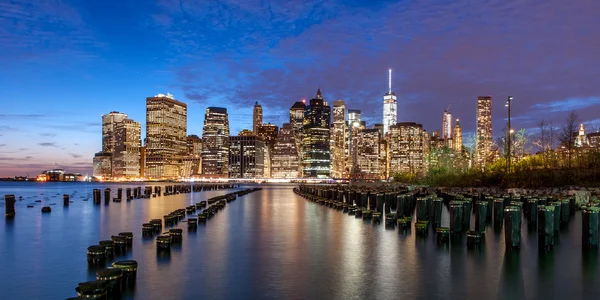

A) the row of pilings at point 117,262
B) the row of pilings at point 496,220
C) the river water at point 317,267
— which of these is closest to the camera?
the row of pilings at point 117,262

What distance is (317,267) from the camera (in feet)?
49.2

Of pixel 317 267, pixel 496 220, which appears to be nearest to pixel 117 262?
pixel 317 267

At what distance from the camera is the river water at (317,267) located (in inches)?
472

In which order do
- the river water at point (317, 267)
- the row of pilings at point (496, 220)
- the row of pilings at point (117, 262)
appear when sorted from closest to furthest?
1. the row of pilings at point (117, 262)
2. the river water at point (317, 267)
3. the row of pilings at point (496, 220)

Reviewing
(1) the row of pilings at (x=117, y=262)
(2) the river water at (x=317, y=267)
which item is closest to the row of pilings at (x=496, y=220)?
(2) the river water at (x=317, y=267)

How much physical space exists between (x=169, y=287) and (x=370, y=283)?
5.23m

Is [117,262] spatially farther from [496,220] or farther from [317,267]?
[496,220]

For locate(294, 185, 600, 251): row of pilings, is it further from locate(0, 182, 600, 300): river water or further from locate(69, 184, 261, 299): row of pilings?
locate(69, 184, 261, 299): row of pilings

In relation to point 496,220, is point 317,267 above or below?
below

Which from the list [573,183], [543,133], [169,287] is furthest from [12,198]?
[543,133]

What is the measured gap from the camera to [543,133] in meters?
81.1

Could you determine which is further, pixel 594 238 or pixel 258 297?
pixel 594 238

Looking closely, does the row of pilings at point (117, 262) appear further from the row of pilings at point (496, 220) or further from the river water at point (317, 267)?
the row of pilings at point (496, 220)

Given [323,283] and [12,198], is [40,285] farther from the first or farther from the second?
[12,198]
